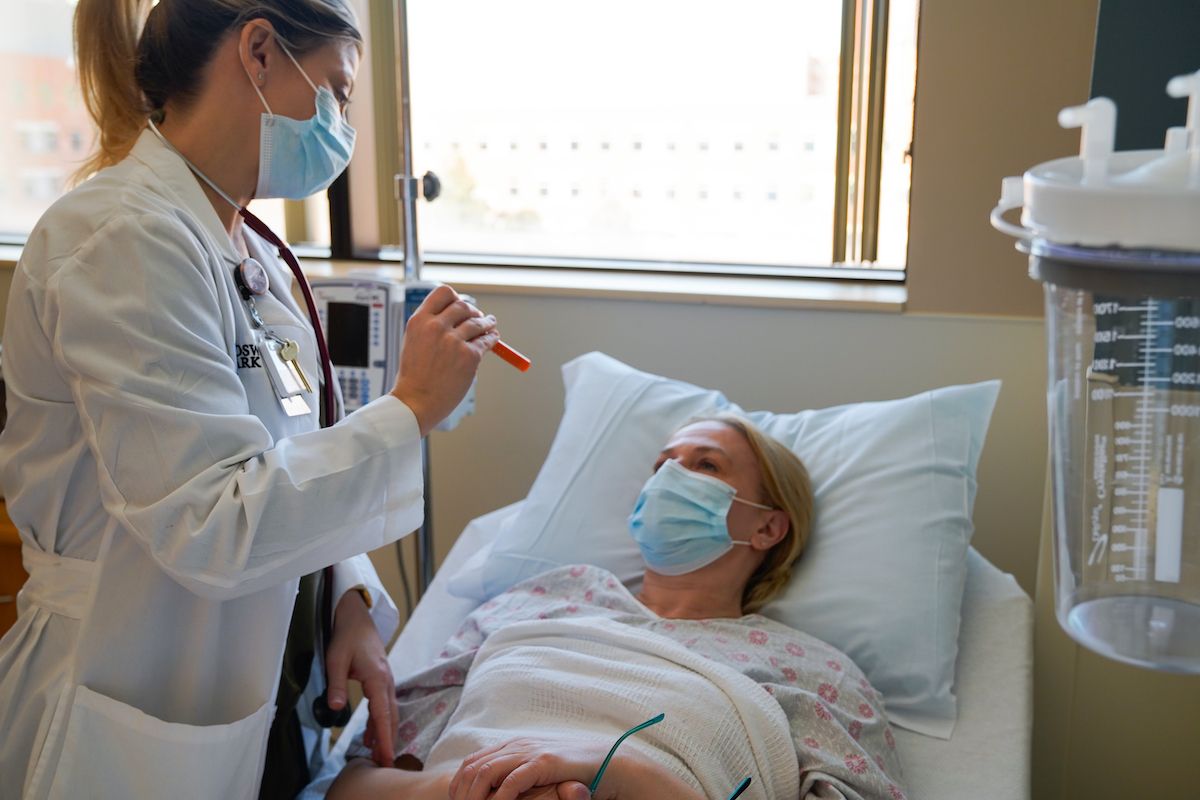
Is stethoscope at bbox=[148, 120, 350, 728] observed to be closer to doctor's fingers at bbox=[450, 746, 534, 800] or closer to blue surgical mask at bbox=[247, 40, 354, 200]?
blue surgical mask at bbox=[247, 40, 354, 200]

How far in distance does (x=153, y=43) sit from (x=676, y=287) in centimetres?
131

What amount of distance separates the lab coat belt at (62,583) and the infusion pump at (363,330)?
801 millimetres

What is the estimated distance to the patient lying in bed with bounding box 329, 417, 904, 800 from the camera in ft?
4.51

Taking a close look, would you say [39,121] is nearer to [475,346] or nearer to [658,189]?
[658,189]

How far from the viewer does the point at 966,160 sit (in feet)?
7.00

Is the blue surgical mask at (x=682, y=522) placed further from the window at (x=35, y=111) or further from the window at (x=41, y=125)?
the window at (x=35, y=111)

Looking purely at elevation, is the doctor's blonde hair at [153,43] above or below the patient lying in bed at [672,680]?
above

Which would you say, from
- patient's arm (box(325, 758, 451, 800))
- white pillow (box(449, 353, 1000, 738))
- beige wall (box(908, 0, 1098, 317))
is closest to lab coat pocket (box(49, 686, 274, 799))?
patient's arm (box(325, 758, 451, 800))

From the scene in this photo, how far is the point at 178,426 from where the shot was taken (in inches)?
45.5

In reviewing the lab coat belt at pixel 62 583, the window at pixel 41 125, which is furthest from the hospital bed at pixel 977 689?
the window at pixel 41 125

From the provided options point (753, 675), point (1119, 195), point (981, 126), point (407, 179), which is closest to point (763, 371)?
point (981, 126)

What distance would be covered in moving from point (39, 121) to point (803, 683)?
2.80m

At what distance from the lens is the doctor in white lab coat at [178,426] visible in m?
1.16

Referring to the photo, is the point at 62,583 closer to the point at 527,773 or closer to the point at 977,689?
the point at 527,773
